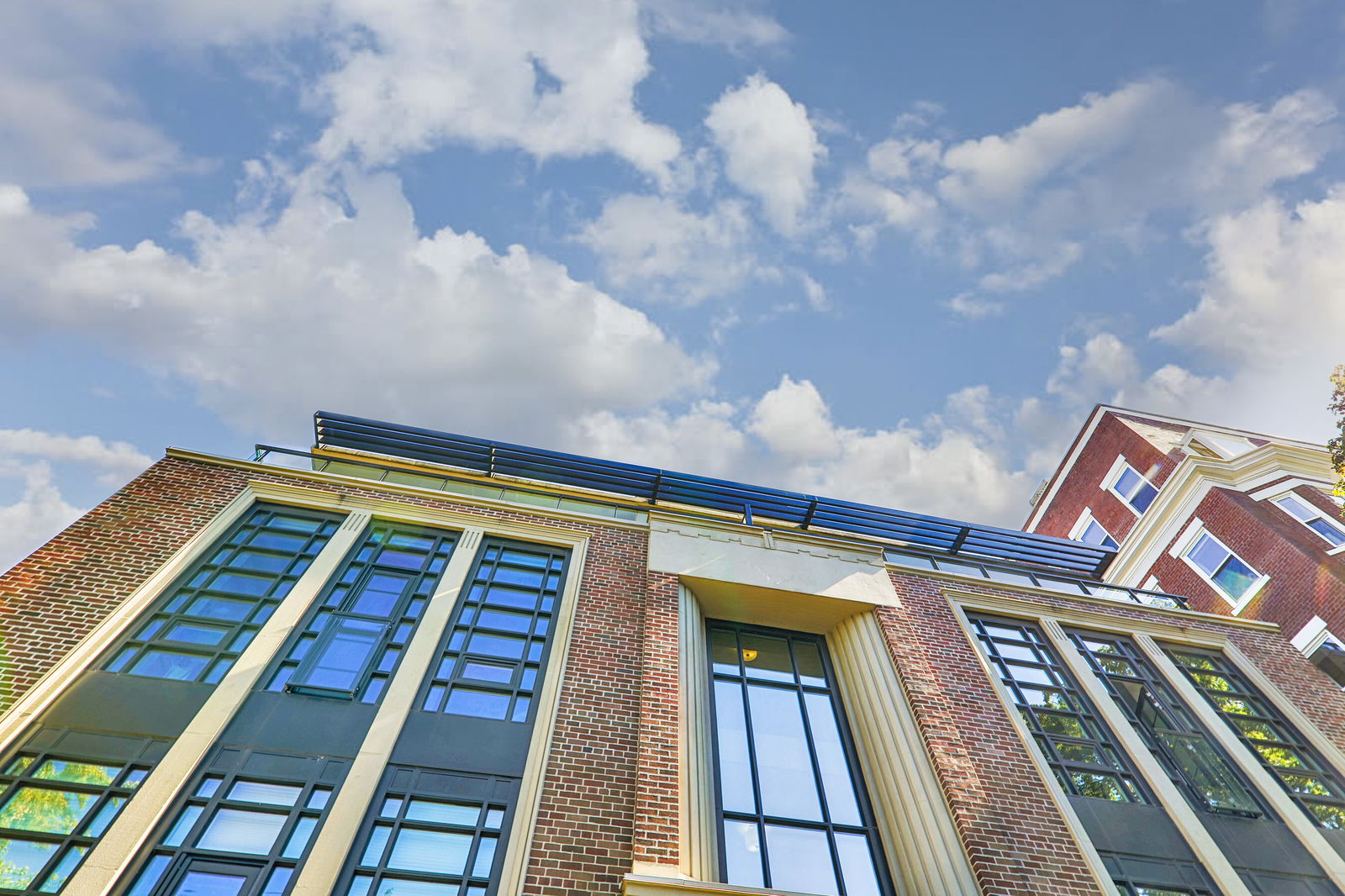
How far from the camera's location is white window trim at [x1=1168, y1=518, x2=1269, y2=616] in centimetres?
1912

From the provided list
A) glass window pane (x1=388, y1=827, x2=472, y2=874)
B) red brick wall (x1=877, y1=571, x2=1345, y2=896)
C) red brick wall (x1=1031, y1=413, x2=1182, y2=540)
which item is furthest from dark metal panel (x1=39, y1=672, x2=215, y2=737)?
red brick wall (x1=1031, y1=413, x2=1182, y2=540)

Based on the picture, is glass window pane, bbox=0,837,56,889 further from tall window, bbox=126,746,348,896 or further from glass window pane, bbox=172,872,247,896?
glass window pane, bbox=172,872,247,896

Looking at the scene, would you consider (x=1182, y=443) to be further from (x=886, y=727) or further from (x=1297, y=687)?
(x=886, y=727)

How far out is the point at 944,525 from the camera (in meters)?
17.2

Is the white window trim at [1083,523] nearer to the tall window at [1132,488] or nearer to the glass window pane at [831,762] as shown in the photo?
the tall window at [1132,488]

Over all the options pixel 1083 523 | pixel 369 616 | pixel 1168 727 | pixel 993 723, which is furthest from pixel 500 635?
pixel 1083 523

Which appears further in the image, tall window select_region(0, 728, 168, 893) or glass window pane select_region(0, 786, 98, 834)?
glass window pane select_region(0, 786, 98, 834)

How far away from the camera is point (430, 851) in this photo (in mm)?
7934

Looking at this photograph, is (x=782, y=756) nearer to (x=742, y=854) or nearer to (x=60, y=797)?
(x=742, y=854)

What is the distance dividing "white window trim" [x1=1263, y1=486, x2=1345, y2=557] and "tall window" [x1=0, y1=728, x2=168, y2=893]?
25.1 m

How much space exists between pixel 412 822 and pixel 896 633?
26.9ft

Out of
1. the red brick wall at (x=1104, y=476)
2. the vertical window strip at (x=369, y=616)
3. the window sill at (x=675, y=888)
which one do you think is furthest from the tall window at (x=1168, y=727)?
the vertical window strip at (x=369, y=616)

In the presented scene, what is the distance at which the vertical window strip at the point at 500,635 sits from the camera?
32.6ft

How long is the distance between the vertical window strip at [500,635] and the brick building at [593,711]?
0.05 meters
